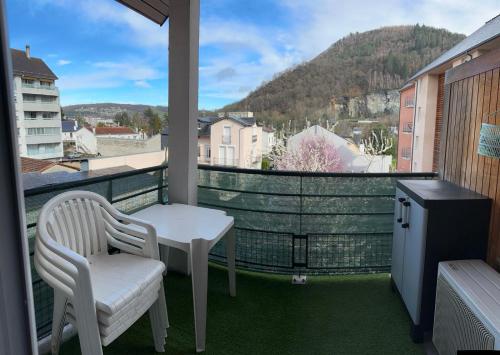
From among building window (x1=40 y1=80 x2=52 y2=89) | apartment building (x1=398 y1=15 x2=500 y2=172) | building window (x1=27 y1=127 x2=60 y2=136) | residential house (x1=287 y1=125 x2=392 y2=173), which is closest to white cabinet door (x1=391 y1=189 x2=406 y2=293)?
apartment building (x1=398 y1=15 x2=500 y2=172)

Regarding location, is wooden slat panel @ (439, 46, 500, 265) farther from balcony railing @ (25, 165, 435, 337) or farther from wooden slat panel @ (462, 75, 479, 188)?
balcony railing @ (25, 165, 435, 337)

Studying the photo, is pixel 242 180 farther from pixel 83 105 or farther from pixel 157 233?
pixel 83 105

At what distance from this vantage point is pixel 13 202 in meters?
0.85

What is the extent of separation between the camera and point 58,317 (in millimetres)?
1644

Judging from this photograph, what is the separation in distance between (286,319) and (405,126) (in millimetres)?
5749

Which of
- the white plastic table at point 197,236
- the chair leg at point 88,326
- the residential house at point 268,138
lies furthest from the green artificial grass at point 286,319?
the residential house at point 268,138

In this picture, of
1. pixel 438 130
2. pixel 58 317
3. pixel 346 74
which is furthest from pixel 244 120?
pixel 58 317

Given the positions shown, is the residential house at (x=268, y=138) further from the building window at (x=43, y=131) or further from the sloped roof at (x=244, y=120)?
the building window at (x=43, y=131)

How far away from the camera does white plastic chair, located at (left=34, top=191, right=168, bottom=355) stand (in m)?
1.44

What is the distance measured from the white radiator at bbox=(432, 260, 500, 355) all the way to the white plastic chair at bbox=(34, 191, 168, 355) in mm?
1480

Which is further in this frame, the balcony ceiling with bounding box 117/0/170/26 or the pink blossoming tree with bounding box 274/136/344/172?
the pink blossoming tree with bounding box 274/136/344/172

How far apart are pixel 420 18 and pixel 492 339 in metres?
7.34

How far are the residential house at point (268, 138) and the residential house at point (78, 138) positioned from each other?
3.88m

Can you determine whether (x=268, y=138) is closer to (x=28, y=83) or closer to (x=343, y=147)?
(x=343, y=147)
